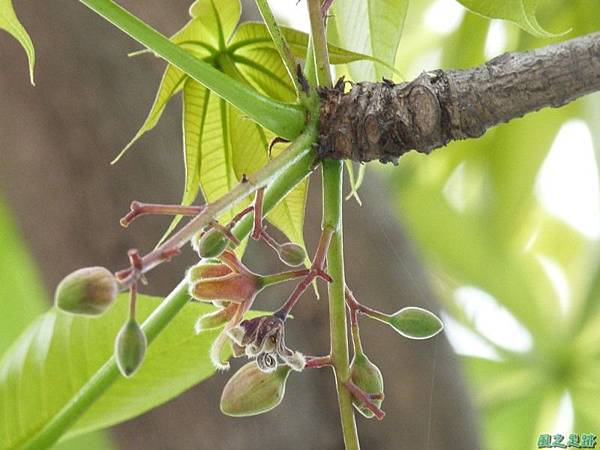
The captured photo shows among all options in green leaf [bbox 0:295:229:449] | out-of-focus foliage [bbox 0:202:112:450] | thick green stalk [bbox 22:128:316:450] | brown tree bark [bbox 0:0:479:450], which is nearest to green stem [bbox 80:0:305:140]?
thick green stalk [bbox 22:128:316:450]

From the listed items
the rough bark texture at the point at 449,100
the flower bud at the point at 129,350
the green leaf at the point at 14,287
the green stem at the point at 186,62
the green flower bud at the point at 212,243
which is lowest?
the flower bud at the point at 129,350

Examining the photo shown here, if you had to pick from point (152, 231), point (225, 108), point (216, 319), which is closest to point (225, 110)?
point (225, 108)

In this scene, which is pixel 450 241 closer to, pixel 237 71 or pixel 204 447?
pixel 204 447

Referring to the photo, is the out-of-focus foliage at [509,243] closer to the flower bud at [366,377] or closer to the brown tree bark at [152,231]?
the brown tree bark at [152,231]

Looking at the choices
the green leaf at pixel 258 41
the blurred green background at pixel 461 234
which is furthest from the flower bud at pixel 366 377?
the blurred green background at pixel 461 234

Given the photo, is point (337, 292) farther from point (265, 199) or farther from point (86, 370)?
point (86, 370)

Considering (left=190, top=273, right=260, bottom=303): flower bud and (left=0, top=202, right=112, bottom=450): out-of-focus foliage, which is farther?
(left=0, top=202, right=112, bottom=450): out-of-focus foliage

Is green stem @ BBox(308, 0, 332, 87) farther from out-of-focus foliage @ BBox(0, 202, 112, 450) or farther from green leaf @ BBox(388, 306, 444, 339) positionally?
out-of-focus foliage @ BBox(0, 202, 112, 450)
